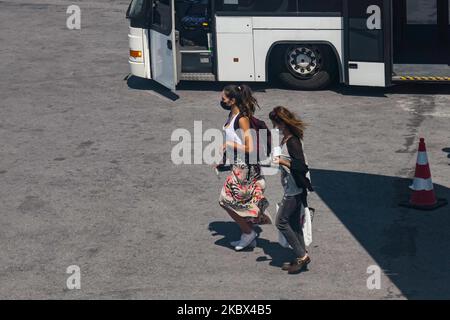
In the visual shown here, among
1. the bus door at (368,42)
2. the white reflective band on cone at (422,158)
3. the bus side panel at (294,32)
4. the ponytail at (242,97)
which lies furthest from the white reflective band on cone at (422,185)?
the bus side panel at (294,32)

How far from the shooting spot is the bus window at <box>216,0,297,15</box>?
18969 mm

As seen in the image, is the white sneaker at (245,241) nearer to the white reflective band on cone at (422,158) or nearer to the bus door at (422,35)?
the white reflective band on cone at (422,158)

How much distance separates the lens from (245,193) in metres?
12.1

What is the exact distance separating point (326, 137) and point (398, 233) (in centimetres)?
426

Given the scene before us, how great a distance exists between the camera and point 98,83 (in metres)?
20.7

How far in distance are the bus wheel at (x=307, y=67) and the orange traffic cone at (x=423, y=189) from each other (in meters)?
6.08

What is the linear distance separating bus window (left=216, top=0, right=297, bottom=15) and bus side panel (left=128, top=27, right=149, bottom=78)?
1737 mm

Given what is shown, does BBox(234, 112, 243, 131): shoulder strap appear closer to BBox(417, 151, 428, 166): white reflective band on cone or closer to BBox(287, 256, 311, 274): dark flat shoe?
BBox(287, 256, 311, 274): dark flat shoe

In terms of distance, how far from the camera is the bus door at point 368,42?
728 inches

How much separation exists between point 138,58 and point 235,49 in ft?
6.54

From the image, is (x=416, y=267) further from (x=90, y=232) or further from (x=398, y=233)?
(x=90, y=232)

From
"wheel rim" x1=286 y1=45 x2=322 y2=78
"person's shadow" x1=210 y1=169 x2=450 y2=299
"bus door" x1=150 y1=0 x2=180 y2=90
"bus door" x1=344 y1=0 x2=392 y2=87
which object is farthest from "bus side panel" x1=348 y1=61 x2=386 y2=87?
"person's shadow" x1=210 y1=169 x2=450 y2=299

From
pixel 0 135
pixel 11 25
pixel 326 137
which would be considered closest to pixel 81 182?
pixel 0 135

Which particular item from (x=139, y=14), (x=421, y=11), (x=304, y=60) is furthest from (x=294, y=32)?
(x=421, y=11)
